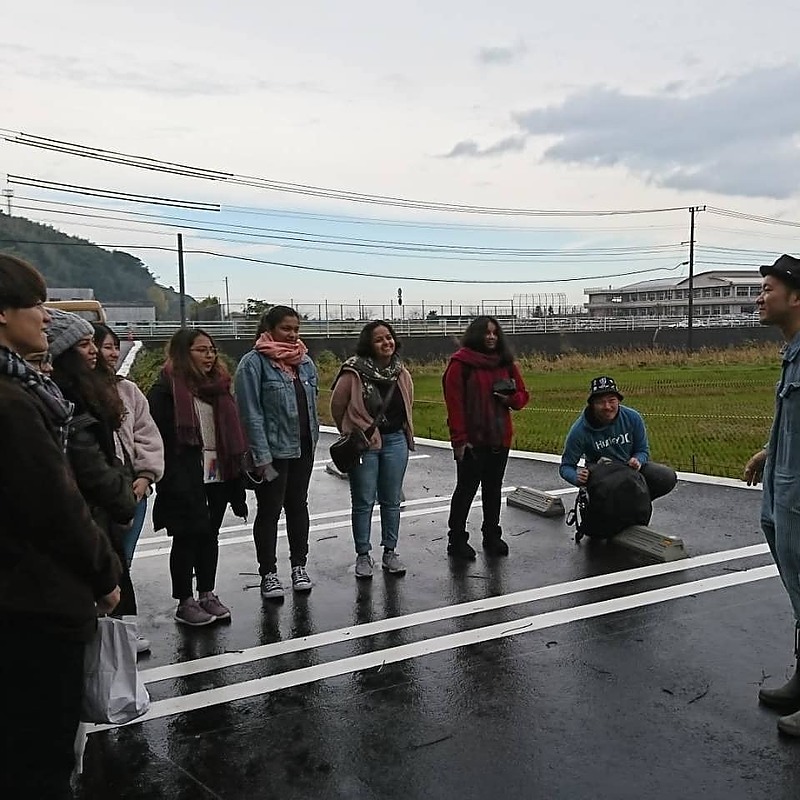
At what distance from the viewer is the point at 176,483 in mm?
4824

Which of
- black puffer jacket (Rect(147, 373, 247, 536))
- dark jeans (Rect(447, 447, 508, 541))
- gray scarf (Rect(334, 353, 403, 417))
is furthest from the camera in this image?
dark jeans (Rect(447, 447, 508, 541))

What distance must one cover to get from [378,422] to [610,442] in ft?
6.65

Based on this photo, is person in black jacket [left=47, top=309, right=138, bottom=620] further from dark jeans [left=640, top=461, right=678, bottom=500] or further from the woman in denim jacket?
dark jeans [left=640, top=461, right=678, bottom=500]

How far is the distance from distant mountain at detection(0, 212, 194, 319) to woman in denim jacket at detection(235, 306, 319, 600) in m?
126

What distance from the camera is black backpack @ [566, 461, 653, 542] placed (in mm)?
6434

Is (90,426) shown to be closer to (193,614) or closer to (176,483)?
(176,483)

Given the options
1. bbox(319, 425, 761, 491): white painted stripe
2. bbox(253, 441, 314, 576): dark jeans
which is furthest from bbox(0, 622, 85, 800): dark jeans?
bbox(319, 425, 761, 491): white painted stripe

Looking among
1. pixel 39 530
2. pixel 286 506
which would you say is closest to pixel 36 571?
pixel 39 530

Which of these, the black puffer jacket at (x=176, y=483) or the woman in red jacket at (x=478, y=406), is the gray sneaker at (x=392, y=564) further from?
the black puffer jacket at (x=176, y=483)

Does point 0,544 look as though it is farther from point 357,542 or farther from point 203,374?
point 357,542

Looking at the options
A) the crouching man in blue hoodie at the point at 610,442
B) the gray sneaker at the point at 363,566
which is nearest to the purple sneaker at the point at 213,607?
the gray sneaker at the point at 363,566

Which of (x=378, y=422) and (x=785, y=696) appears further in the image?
(x=378, y=422)

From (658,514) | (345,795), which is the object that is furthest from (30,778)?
(658,514)

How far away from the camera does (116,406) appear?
11.0ft
